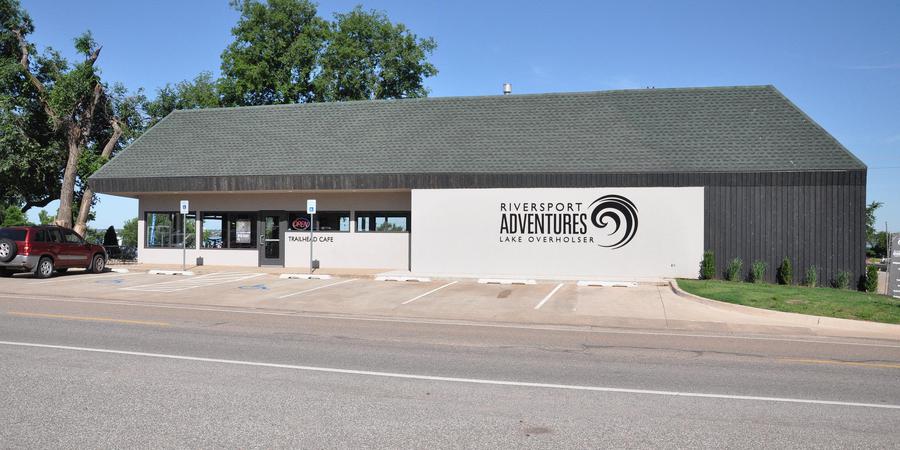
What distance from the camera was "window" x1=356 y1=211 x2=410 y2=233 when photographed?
2733 cm

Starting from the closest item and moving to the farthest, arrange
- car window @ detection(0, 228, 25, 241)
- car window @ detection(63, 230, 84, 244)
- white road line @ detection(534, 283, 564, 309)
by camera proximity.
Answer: white road line @ detection(534, 283, 564, 309)
car window @ detection(0, 228, 25, 241)
car window @ detection(63, 230, 84, 244)

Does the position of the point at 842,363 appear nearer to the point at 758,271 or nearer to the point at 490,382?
the point at 490,382

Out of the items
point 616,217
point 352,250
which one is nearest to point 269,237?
point 352,250

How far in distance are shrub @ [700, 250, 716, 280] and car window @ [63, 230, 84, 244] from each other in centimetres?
2177

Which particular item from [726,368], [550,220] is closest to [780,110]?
[550,220]

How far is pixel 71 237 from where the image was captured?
2438 centimetres

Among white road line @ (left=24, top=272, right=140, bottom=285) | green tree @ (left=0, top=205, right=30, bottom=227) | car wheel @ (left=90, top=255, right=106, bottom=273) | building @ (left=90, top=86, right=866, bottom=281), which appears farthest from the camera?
green tree @ (left=0, top=205, right=30, bottom=227)

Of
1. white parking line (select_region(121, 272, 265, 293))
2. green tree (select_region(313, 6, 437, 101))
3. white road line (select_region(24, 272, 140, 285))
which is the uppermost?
green tree (select_region(313, 6, 437, 101))

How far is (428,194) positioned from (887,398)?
19.1 m

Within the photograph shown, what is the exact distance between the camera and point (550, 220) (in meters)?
24.2

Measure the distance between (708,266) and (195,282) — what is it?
A: 654 inches

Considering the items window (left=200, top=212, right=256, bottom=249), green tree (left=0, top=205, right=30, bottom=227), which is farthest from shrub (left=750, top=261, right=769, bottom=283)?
green tree (left=0, top=205, right=30, bottom=227)

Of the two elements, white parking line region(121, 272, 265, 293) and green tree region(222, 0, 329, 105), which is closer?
white parking line region(121, 272, 265, 293)

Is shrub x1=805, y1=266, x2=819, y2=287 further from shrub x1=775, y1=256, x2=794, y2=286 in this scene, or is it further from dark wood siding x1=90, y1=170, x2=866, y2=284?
shrub x1=775, y1=256, x2=794, y2=286
